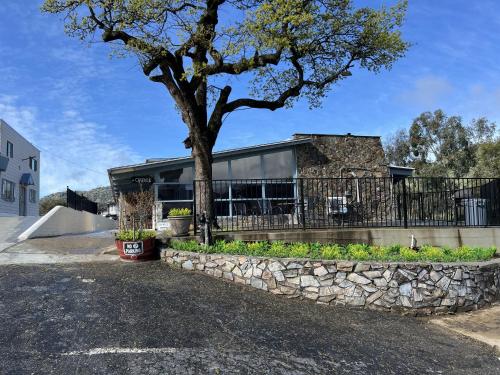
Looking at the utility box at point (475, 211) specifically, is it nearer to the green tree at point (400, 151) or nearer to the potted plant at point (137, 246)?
the potted plant at point (137, 246)

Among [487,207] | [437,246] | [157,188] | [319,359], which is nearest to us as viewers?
[319,359]

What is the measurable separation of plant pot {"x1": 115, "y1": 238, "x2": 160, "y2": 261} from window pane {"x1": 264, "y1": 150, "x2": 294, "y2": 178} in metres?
10.4

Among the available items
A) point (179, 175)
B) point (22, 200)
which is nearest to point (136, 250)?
point (179, 175)

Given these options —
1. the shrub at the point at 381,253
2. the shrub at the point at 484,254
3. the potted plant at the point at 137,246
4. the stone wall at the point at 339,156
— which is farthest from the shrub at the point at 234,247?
the stone wall at the point at 339,156

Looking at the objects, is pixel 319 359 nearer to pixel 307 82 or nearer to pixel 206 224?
pixel 206 224

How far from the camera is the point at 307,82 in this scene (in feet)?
41.5

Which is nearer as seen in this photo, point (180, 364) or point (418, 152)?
point (180, 364)

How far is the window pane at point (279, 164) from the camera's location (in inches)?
771

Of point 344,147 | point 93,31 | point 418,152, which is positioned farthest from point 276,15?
point 418,152

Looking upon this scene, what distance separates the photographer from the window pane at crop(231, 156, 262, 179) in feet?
62.5

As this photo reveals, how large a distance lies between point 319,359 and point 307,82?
8.98 m

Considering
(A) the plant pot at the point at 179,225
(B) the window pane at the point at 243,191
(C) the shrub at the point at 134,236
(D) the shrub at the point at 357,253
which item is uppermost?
(B) the window pane at the point at 243,191

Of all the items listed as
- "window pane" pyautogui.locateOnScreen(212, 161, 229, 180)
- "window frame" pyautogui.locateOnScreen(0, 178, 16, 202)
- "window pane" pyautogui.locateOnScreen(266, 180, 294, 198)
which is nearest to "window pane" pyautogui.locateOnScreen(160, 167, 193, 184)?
"window pane" pyautogui.locateOnScreen(212, 161, 229, 180)

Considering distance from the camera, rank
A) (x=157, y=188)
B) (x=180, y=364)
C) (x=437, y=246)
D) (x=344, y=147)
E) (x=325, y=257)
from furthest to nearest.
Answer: (x=344, y=147) < (x=157, y=188) < (x=437, y=246) < (x=325, y=257) < (x=180, y=364)
